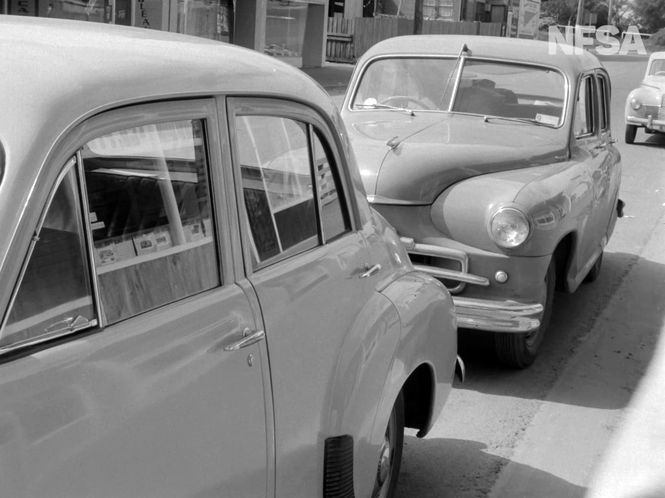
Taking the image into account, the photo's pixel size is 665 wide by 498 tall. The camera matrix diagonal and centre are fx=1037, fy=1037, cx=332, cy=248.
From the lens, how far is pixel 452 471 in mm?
4688

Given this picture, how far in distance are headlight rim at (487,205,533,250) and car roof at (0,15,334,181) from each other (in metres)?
2.86

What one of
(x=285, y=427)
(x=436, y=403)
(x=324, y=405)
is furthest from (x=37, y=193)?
(x=436, y=403)

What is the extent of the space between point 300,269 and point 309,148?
447 millimetres

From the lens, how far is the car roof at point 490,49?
24.4ft

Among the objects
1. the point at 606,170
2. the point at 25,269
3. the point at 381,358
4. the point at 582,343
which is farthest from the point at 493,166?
the point at 25,269

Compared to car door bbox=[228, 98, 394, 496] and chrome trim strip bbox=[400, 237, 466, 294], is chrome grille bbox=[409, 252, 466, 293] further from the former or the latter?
car door bbox=[228, 98, 394, 496]

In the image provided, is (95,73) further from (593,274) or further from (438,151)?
(593,274)

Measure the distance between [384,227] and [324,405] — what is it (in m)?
1.01

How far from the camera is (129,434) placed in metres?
2.11

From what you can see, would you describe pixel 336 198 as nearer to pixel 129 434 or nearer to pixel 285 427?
pixel 285 427

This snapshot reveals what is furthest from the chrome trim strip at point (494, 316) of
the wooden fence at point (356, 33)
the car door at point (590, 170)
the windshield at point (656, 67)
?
the wooden fence at point (356, 33)

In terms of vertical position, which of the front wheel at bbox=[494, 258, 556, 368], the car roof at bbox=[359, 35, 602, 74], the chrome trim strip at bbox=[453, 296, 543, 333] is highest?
the car roof at bbox=[359, 35, 602, 74]

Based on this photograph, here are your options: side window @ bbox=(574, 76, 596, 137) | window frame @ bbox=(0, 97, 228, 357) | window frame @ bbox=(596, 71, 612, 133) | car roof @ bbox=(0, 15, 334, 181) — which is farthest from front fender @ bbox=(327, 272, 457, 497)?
window frame @ bbox=(596, 71, 612, 133)

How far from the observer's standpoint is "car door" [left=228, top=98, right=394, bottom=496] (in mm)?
2734
